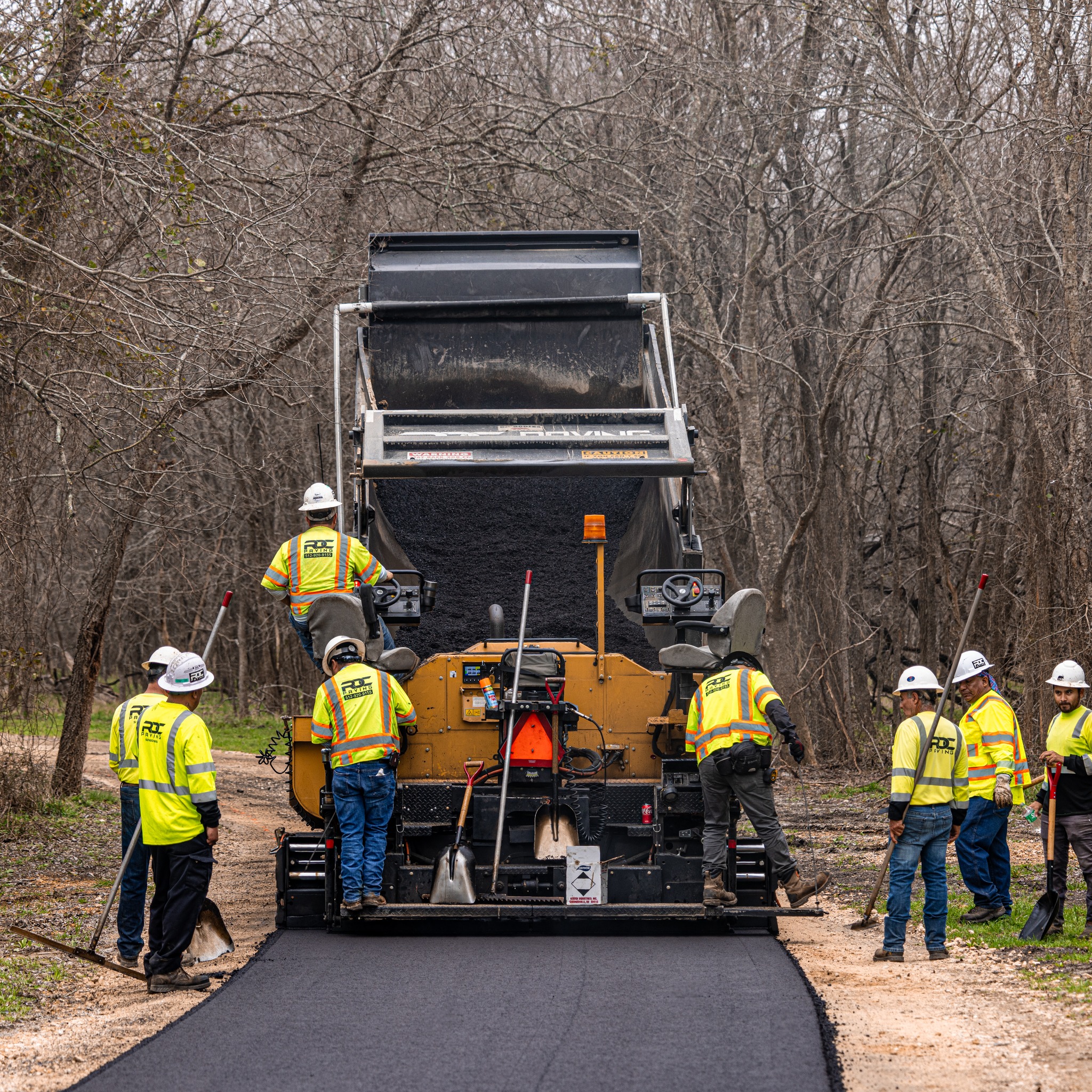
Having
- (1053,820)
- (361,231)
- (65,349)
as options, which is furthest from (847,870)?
(361,231)

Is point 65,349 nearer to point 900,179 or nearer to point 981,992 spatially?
point 981,992

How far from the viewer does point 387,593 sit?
8531 mm

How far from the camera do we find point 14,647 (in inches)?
466

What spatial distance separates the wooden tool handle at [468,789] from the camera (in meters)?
7.92

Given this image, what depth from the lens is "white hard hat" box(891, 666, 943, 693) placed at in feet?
25.4

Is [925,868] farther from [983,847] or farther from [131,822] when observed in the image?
[131,822]

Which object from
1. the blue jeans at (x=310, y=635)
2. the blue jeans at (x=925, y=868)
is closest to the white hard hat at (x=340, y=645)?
the blue jeans at (x=310, y=635)

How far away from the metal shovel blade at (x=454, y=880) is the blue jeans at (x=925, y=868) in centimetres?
218

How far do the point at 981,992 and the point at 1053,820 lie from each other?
1.66 metres

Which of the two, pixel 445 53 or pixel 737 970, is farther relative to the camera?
pixel 445 53

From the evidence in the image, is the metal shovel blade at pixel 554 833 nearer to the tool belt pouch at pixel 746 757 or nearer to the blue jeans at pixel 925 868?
the tool belt pouch at pixel 746 757

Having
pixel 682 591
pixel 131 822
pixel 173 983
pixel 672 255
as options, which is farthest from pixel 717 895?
pixel 672 255

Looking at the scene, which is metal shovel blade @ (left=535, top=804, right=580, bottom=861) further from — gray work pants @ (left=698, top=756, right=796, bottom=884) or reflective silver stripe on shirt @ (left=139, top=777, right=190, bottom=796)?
reflective silver stripe on shirt @ (left=139, top=777, right=190, bottom=796)

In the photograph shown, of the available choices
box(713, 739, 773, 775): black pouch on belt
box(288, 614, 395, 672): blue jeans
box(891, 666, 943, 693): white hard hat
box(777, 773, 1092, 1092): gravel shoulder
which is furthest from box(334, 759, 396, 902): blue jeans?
box(891, 666, 943, 693): white hard hat
